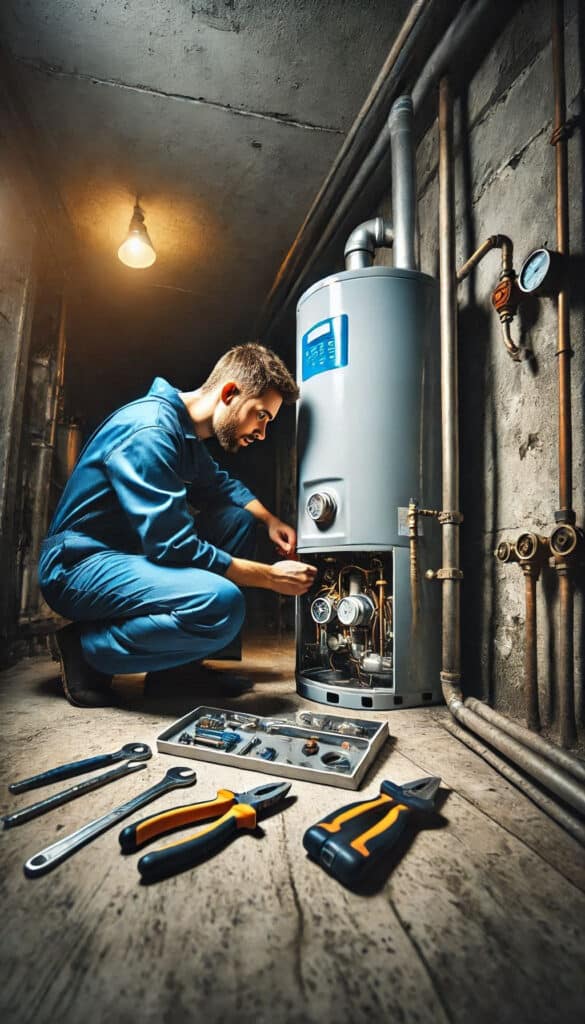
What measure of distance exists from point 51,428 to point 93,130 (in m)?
1.34

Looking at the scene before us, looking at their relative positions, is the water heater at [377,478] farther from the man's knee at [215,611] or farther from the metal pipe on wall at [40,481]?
the metal pipe on wall at [40,481]

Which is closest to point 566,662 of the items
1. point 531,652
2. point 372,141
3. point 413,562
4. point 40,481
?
point 531,652

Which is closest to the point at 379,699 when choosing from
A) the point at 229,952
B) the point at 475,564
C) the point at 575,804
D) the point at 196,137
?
the point at 475,564

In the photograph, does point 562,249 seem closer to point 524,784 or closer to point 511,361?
point 511,361

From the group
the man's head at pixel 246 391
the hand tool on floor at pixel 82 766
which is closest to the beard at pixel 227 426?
the man's head at pixel 246 391

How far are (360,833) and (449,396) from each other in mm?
1171

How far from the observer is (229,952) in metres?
0.52

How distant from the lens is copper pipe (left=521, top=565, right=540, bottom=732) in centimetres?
111

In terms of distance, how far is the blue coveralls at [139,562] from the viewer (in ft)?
4.49

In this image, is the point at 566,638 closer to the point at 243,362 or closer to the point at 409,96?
the point at 243,362

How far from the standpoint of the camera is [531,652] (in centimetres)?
112

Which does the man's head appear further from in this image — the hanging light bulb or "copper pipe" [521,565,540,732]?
the hanging light bulb

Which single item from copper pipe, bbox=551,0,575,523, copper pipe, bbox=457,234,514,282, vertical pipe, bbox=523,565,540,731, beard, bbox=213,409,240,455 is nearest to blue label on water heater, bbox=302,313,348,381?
beard, bbox=213,409,240,455

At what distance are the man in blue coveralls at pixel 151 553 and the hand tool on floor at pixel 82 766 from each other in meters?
0.37
